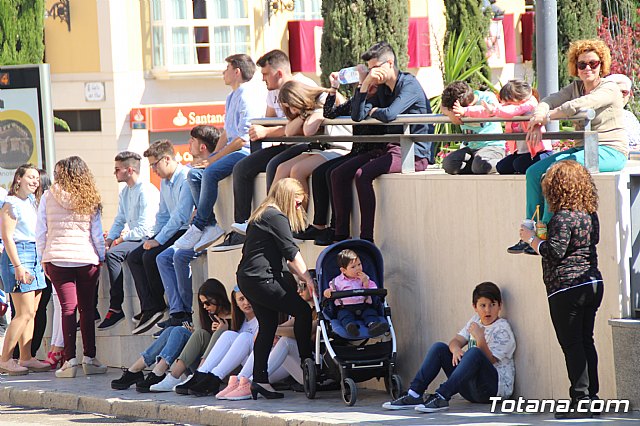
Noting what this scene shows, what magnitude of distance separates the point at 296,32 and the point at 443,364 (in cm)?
2502

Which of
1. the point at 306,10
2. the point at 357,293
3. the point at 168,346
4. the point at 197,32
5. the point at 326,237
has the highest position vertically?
the point at 306,10

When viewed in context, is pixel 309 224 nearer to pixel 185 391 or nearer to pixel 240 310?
pixel 240 310

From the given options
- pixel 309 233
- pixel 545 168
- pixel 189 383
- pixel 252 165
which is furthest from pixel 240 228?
pixel 545 168

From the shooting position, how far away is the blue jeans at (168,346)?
450 inches

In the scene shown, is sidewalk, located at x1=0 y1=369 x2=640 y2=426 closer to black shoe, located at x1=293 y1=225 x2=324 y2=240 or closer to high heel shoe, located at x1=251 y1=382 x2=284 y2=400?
high heel shoe, located at x1=251 y1=382 x2=284 y2=400

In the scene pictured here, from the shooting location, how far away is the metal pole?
1073 centimetres

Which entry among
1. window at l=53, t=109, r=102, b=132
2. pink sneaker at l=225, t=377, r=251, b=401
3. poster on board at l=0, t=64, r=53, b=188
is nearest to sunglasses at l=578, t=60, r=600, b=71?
pink sneaker at l=225, t=377, r=251, b=401

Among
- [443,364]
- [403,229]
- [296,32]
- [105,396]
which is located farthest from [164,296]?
[296,32]

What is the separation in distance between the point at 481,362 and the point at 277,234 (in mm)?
1920

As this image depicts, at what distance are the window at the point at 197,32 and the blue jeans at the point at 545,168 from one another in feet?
79.9

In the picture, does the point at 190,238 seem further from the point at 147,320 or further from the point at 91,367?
the point at 91,367

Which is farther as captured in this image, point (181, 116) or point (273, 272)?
point (181, 116)

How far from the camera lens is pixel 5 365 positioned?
13.1 m

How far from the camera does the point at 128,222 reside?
42.7ft
